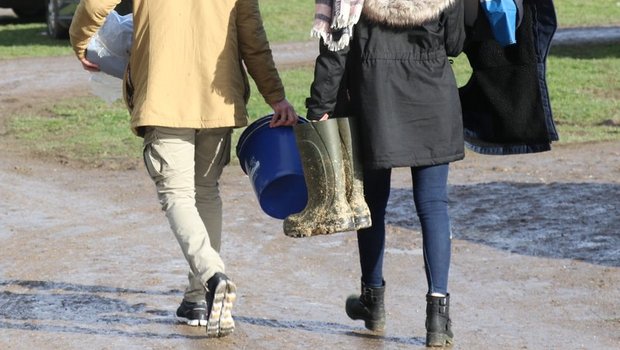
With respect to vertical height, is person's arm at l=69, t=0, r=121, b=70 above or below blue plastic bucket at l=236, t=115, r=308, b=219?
above

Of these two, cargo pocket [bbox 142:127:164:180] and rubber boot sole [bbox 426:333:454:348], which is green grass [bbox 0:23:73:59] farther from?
rubber boot sole [bbox 426:333:454:348]

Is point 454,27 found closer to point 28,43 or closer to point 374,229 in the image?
point 374,229

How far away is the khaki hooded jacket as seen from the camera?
5305mm

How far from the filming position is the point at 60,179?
31.2 feet

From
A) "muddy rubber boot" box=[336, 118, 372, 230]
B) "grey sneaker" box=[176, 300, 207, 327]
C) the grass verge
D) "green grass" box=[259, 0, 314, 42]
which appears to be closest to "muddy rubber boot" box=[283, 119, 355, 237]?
"muddy rubber boot" box=[336, 118, 372, 230]

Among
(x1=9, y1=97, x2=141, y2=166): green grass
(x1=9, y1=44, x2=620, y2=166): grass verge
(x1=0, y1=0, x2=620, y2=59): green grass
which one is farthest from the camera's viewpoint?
(x1=0, y1=0, x2=620, y2=59): green grass

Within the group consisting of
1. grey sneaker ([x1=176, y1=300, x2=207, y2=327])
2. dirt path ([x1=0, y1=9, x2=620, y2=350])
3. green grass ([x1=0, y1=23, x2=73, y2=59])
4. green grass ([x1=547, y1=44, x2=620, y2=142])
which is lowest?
green grass ([x1=0, y1=23, x2=73, y2=59])

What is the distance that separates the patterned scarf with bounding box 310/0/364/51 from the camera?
16.3 ft

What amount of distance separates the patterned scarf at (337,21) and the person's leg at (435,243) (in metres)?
0.62

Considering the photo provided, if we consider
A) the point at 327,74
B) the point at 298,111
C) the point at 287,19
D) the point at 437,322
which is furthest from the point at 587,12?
the point at 327,74

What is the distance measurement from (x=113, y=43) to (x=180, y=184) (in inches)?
25.6

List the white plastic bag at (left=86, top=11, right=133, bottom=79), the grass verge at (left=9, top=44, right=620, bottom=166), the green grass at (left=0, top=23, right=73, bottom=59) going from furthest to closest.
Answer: the green grass at (left=0, top=23, right=73, bottom=59) < the grass verge at (left=9, top=44, right=620, bottom=166) < the white plastic bag at (left=86, top=11, right=133, bottom=79)

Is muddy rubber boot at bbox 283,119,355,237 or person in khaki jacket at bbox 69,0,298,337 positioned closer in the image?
muddy rubber boot at bbox 283,119,355,237

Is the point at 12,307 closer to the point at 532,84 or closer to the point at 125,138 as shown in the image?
the point at 532,84
